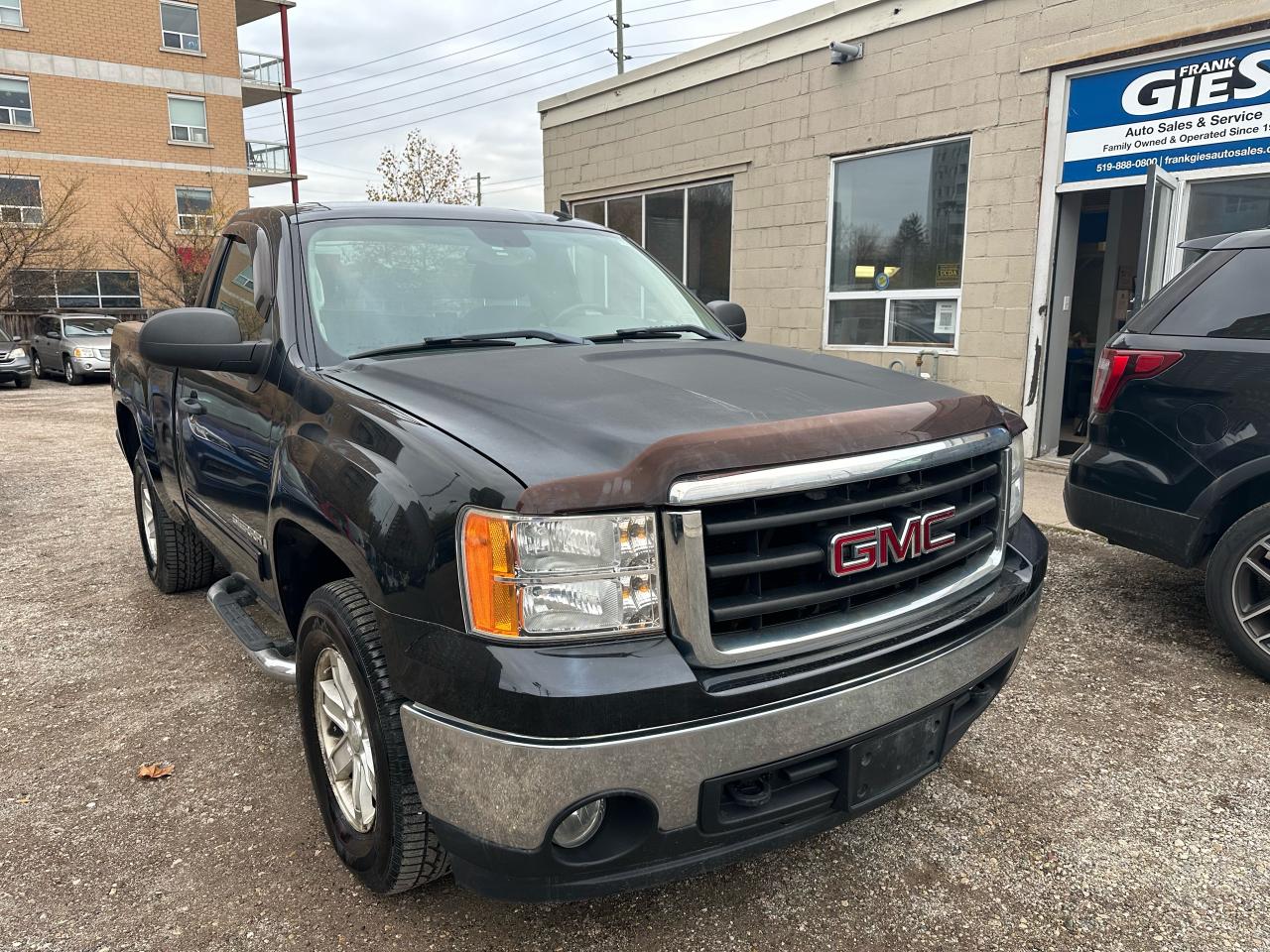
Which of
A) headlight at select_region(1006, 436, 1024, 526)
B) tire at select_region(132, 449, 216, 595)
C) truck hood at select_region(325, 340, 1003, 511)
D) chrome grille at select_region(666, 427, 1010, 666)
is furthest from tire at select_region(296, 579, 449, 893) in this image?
tire at select_region(132, 449, 216, 595)

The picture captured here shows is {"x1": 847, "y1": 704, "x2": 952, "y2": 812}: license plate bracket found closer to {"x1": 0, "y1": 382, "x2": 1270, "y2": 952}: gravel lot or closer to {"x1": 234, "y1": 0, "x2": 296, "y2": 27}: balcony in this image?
{"x1": 0, "y1": 382, "x2": 1270, "y2": 952}: gravel lot

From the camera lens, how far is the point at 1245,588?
3.69 m

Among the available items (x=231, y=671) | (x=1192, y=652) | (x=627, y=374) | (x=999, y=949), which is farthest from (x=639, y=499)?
(x=1192, y=652)

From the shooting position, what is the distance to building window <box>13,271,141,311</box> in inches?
938

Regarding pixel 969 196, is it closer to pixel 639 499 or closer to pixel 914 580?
pixel 914 580

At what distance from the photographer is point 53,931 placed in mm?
2271

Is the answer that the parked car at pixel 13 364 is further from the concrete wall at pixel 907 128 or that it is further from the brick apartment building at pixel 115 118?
the concrete wall at pixel 907 128

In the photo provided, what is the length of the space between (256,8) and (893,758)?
3818cm

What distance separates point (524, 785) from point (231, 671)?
2.63 meters

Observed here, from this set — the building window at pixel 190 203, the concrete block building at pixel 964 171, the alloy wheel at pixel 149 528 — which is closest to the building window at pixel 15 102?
the building window at pixel 190 203

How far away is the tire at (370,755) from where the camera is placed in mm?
2025

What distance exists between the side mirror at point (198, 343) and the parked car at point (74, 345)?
18941 mm

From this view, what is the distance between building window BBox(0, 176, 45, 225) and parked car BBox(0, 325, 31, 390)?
954 centimetres

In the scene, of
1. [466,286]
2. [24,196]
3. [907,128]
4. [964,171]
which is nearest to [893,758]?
[466,286]
